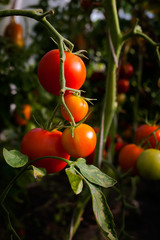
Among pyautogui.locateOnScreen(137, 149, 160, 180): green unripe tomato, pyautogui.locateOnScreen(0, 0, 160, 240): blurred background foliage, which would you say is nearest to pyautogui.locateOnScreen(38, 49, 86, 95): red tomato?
pyautogui.locateOnScreen(137, 149, 160, 180): green unripe tomato

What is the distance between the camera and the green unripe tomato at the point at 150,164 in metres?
0.53

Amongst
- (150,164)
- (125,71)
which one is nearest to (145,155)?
(150,164)

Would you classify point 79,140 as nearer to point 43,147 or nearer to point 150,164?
point 43,147

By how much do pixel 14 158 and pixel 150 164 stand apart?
0.30 meters

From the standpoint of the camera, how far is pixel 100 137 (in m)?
0.59

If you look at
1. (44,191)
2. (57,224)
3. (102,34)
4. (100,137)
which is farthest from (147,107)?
(44,191)

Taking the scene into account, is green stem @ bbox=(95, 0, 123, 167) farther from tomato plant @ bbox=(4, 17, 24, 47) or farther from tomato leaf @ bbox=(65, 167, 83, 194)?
tomato plant @ bbox=(4, 17, 24, 47)

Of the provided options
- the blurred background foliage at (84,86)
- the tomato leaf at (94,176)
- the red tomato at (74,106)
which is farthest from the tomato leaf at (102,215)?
the blurred background foliage at (84,86)

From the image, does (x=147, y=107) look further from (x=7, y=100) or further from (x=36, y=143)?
(x=36, y=143)

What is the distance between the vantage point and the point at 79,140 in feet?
1.28

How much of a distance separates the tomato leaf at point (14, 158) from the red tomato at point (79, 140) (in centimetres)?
7

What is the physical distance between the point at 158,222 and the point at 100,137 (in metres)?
0.95

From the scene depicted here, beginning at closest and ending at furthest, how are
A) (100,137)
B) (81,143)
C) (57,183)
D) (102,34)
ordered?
(81,143)
(100,137)
(102,34)
(57,183)

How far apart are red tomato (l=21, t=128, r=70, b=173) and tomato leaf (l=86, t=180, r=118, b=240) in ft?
0.27
